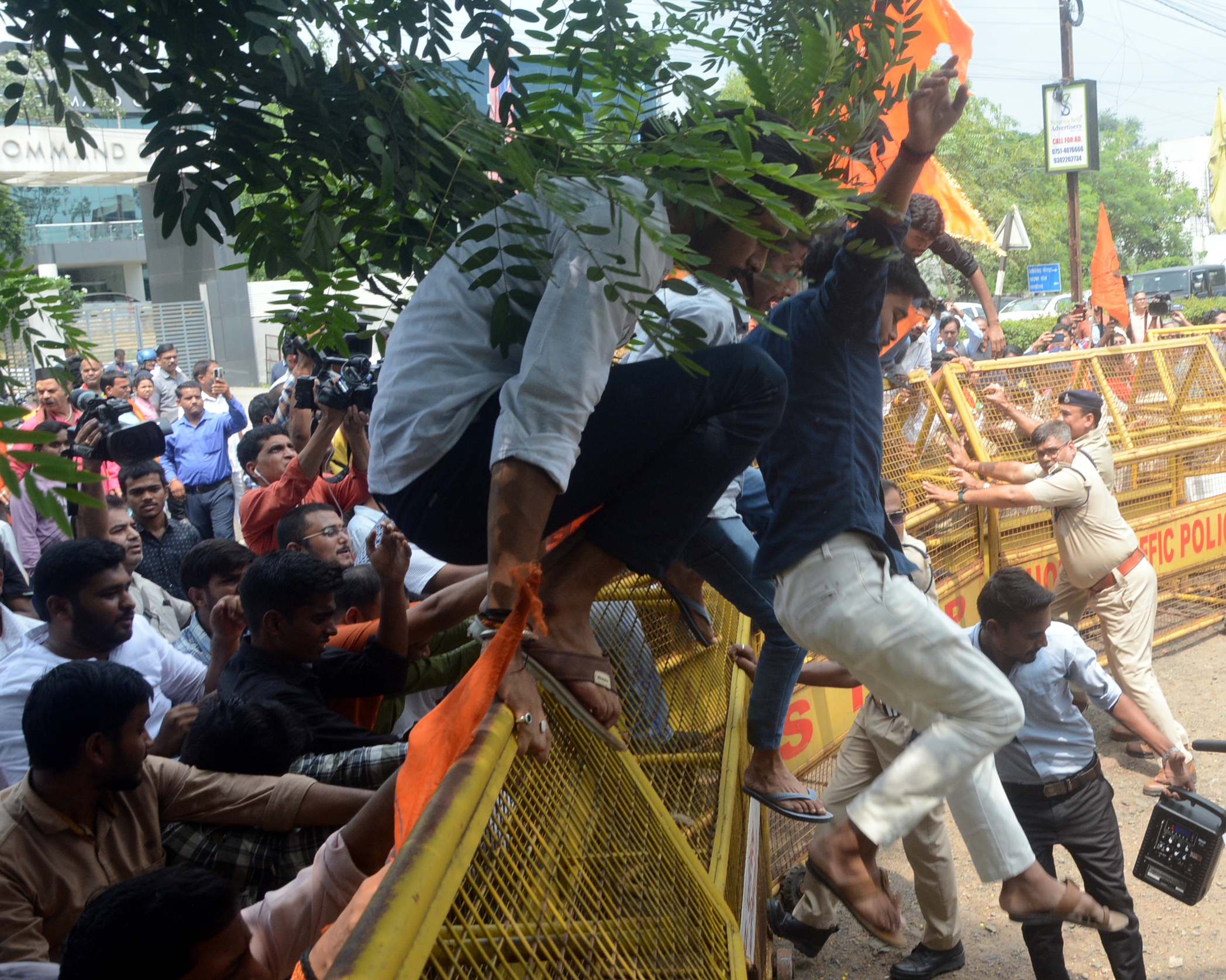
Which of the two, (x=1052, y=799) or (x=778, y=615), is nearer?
(x=778, y=615)

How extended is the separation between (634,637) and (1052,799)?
2.25m

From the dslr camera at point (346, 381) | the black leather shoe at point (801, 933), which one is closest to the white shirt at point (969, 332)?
the black leather shoe at point (801, 933)

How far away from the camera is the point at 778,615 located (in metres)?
2.73

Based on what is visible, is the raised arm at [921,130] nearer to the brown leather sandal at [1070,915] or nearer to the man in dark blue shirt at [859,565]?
the man in dark blue shirt at [859,565]

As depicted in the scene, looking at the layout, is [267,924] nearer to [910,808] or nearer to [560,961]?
[560,961]

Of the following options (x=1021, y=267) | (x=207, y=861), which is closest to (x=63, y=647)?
(x=207, y=861)

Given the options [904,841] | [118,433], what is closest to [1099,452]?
[904,841]

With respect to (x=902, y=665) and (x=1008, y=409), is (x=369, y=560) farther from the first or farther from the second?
(x=1008, y=409)

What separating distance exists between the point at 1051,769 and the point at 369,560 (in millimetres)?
2821

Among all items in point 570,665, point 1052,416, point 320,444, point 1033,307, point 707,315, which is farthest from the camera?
point 1033,307

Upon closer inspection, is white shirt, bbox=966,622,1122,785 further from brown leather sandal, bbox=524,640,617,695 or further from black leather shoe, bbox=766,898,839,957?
brown leather sandal, bbox=524,640,617,695

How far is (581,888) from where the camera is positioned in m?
1.73

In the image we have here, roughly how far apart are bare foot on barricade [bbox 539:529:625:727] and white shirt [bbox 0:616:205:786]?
150cm

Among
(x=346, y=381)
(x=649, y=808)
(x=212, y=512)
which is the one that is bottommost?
(x=212, y=512)
